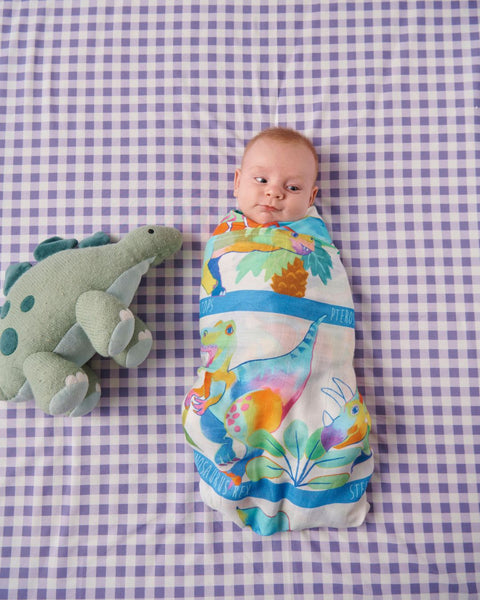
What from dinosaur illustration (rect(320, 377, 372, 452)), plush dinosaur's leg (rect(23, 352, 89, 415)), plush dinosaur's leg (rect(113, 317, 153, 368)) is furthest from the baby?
plush dinosaur's leg (rect(23, 352, 89, 415))

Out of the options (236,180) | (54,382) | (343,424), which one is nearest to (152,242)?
(236,180)

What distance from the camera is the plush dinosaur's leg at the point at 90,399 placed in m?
1.17

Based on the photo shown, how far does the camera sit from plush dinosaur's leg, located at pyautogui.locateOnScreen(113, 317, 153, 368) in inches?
45.0

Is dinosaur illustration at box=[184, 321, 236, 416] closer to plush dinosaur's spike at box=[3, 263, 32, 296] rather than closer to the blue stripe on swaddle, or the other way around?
the blue stripe on swaddle

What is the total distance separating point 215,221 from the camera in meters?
1.30

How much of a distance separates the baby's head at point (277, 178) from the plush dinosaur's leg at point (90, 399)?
0.52 meters

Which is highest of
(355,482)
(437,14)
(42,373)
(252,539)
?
(437,14)

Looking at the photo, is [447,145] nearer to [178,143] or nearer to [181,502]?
[178,143]

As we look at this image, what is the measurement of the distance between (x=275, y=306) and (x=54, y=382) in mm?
480

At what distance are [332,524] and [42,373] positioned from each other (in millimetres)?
707

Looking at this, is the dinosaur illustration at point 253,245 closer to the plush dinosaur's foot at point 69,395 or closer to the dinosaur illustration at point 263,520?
the plush dinosaur's foot at point 69,395

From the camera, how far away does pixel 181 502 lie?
3.99 ft

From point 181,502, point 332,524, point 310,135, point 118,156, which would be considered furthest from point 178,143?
point 332,524

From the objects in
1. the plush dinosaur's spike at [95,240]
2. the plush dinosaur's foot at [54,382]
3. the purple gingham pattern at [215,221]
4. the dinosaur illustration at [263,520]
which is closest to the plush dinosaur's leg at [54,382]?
the plush dinosaur's foot at [54,382]
